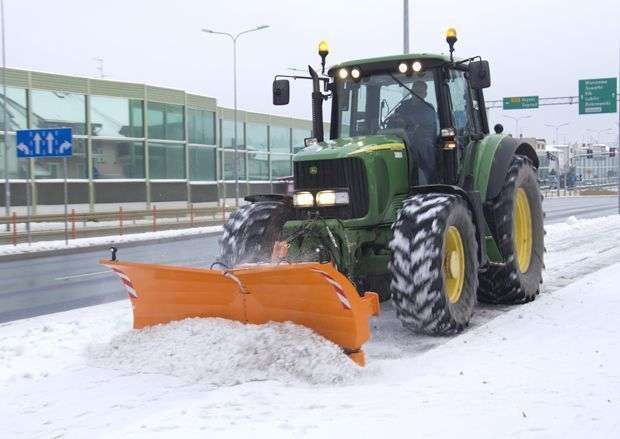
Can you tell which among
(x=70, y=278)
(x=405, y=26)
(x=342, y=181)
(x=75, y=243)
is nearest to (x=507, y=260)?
(x=342, y=181)

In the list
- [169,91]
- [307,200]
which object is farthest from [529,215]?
[169,91]

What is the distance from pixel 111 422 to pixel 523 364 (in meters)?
Result: 3.00

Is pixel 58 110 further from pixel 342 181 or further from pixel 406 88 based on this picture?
pixel 342 181

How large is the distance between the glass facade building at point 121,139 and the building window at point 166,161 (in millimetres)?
56

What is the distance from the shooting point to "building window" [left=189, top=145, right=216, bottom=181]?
45.2 m

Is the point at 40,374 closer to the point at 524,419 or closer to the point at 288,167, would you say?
the point at 524,419

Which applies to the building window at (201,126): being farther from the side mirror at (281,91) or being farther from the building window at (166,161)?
the side mirror at (281,91)

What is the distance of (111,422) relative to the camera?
4.50m

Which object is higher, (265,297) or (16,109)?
(16,109)

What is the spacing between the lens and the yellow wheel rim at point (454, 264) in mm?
Answer: 6938

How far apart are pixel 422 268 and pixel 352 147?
1524mm

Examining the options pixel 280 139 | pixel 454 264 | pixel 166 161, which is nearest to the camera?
pixel 454 264

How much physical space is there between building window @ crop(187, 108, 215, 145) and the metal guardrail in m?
6.10

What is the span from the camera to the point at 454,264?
6988mm
